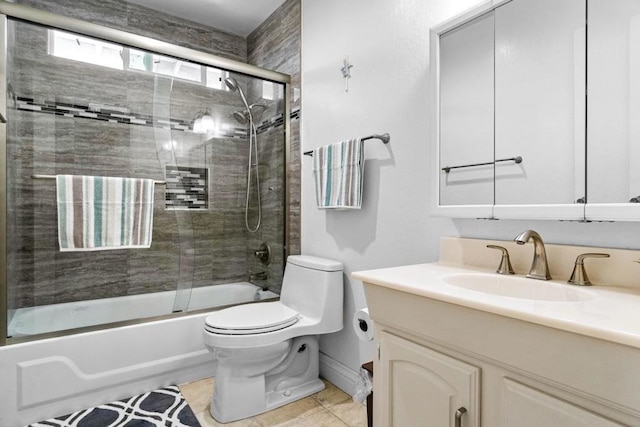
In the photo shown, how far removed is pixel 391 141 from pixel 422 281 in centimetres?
88

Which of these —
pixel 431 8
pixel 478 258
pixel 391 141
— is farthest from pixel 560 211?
pixel 431 8

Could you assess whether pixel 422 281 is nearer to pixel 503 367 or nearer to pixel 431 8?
pixel 503 367

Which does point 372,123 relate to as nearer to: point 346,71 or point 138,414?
point 346,71

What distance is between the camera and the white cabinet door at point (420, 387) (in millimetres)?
870

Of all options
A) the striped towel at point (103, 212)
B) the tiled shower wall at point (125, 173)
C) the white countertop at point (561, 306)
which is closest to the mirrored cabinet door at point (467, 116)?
the white countertop at point (561, 306)

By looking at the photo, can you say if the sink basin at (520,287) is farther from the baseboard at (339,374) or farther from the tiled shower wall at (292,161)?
the tiled shower wall at (292,161)

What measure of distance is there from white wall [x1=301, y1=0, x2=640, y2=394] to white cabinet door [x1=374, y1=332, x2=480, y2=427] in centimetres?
57

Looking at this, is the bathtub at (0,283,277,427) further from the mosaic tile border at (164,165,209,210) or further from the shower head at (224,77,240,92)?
the shower head at (224,77,240,92)

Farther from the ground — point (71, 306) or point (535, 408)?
point (535, 408)

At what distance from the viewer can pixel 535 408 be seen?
74 centimetres

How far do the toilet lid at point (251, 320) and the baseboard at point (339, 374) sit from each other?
17.1 inches

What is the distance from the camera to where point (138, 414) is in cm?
175

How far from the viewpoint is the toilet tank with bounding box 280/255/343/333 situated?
194cm

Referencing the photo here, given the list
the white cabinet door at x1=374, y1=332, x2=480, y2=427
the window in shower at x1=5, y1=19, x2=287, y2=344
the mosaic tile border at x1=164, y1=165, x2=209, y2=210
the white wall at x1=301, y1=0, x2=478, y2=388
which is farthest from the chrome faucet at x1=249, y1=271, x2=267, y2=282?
the white cabinet door at x1=374, y1=332, x2=480, y2=427
